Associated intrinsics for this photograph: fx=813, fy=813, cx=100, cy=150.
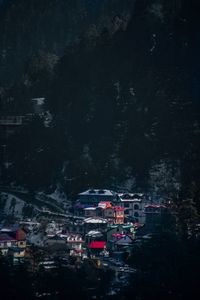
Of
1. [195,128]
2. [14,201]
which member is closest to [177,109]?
[195,128]

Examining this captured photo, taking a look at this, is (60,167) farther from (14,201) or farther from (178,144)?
(178,144)

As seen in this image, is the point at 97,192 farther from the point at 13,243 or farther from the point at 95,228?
the point at 13,243

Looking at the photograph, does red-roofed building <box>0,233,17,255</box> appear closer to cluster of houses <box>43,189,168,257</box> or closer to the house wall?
cluster of houses <box>43,189,168,257</box>

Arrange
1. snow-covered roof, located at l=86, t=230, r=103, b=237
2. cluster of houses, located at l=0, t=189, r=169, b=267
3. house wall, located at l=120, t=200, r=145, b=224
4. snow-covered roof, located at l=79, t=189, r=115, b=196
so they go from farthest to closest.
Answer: snow-covered roof, located at l=79, t=189, r=115, b=196
house wall, located at l=120, t=200, r=145, b=224
snow-covered roof, located at l=86, t=230, r=103, b=237
cluster of houses, located at l=0, t=189, r=169, b=267

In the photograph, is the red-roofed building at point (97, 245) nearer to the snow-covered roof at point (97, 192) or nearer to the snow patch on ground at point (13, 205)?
the snow-covered roof at point (97, 192)

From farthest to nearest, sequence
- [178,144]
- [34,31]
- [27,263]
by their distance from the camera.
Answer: [34,31]
[178,144]
[27,263]

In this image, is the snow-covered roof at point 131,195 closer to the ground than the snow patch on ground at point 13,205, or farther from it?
farther from it

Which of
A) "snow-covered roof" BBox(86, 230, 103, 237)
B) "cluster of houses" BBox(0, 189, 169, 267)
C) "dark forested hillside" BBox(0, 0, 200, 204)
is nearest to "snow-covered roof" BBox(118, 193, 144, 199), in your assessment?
"cluster of houses" BBox(0, 189, 169, 267)

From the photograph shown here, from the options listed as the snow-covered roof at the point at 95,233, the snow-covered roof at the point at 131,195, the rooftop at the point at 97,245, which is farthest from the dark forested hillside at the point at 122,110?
the rooftop at the point at 97,245

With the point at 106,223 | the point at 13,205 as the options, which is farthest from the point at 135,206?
the point at 13,205
